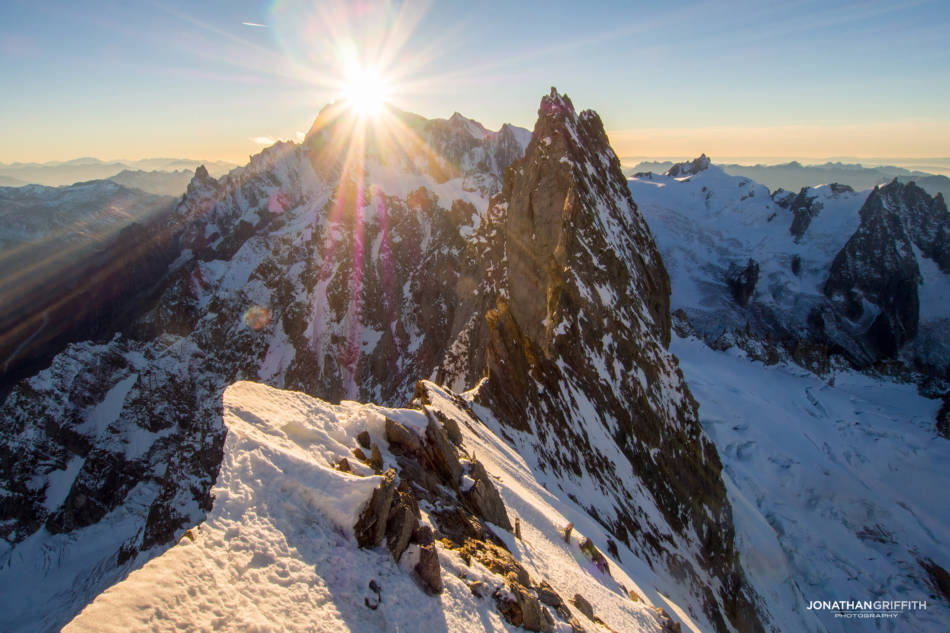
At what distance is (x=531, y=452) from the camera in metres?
25.6

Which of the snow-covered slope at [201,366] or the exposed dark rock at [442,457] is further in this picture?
the snow-covered slope at [201,366]

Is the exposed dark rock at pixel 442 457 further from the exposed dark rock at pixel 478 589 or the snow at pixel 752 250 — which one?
the snow at pixel 752 250

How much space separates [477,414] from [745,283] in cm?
17076

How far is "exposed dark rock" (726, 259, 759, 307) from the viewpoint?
524 ft

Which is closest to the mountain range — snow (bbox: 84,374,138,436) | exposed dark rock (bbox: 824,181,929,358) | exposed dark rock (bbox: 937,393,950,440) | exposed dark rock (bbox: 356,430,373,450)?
exposed dark rock (bbox: 356,430,373,450)

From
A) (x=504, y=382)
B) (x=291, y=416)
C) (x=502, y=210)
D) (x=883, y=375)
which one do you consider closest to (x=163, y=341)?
(x=502, y=210)

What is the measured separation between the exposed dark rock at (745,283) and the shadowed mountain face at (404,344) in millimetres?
99304

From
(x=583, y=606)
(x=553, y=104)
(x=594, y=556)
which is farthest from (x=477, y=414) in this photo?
(x=553, y=104)

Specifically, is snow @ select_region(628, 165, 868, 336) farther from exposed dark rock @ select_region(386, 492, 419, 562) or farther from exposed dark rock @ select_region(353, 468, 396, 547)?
exposed dark rock @ select_region(353, 468, 396, 547)

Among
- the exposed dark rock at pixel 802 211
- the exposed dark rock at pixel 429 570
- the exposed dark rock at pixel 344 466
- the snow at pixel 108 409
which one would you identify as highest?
the exposed dark rock at pixel 802 211

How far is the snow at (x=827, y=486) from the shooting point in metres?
45.2

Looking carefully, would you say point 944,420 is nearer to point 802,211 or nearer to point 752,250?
point 752,250

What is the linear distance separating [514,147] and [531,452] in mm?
147432

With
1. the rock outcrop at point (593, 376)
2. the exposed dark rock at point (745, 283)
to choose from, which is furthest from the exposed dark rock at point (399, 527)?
the exposed dark rock at point (745, 283)
